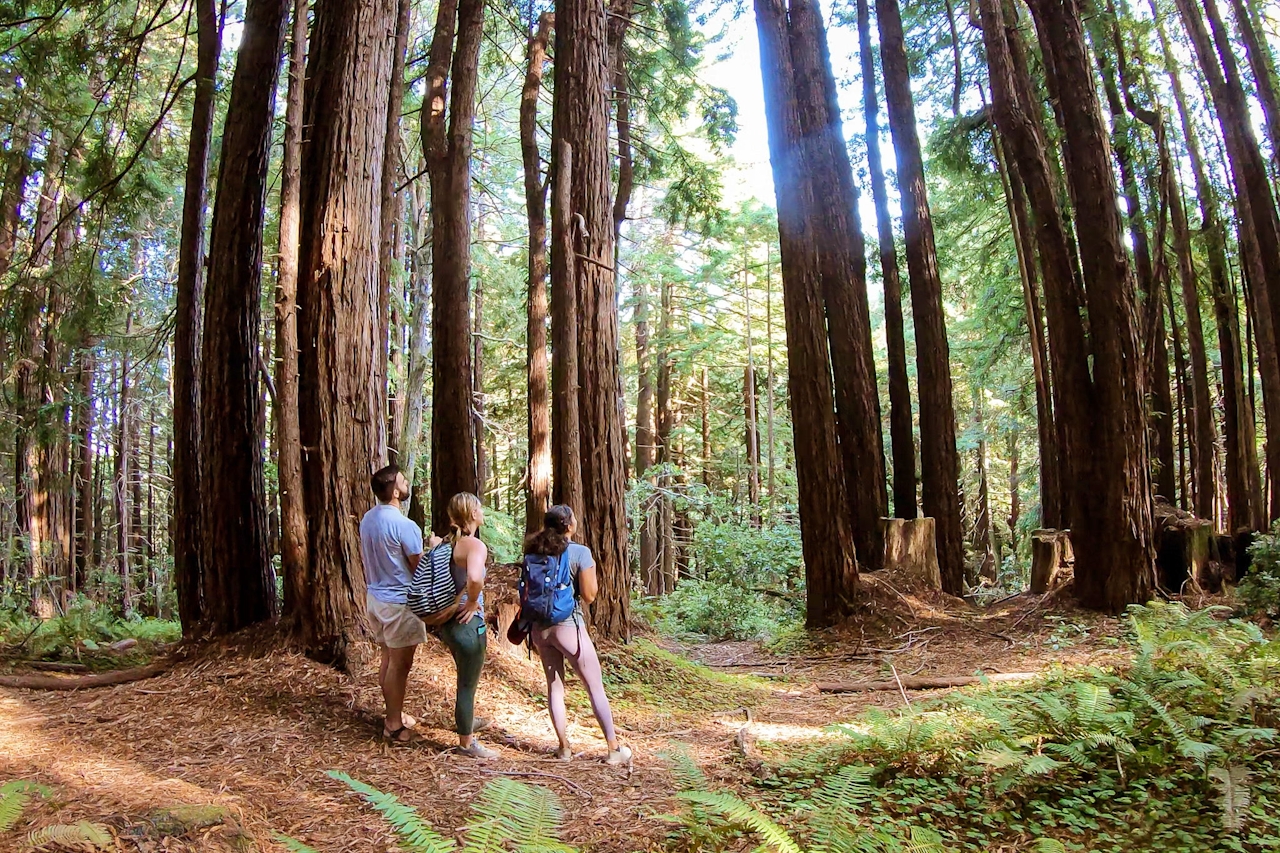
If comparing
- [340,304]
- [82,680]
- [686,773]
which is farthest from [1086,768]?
[82,680]

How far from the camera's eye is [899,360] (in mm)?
12273

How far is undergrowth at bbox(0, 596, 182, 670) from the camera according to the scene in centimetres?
719

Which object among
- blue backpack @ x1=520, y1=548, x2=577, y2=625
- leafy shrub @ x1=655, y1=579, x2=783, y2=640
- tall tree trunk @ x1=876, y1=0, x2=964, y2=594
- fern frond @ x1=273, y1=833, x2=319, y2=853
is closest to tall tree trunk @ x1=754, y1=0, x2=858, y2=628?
tall tree trunk @ x1=876, y1=0, x2=964, y2=594

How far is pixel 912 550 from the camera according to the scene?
10.2m

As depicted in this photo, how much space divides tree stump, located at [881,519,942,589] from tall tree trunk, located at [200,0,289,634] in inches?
285

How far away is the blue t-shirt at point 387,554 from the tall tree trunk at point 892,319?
26.5 ft

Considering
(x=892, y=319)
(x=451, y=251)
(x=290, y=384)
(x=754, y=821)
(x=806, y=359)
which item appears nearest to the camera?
(x=754, y=821)

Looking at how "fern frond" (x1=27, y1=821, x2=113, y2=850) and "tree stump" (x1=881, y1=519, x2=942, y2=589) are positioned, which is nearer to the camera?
"fern frond" (x1=27, y1=821, x2=113, y2=850)

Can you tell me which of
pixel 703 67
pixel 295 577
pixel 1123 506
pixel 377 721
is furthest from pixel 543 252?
pixel 703 67

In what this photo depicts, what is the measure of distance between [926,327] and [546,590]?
29.8ft

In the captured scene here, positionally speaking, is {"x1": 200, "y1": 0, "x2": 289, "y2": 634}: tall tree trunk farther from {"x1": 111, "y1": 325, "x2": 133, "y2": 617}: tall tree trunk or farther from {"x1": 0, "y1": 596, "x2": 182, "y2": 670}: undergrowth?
{"x1": 111, "y1": 325, "x2": 133, "y2": 617}: tall tree trunk

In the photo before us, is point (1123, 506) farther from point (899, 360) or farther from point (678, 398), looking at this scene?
point (678, 398)

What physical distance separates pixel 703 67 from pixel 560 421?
496 inches

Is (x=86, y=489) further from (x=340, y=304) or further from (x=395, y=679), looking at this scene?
(x=395, y=679)
